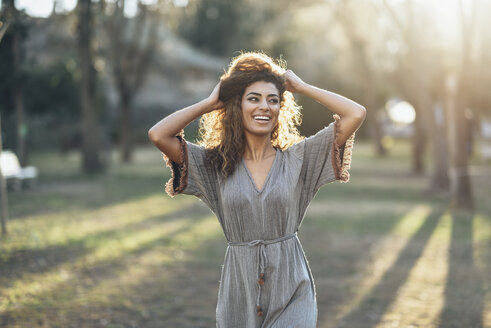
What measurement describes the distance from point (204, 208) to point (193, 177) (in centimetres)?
1111

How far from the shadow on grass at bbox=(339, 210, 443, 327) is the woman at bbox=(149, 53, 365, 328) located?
124 inches

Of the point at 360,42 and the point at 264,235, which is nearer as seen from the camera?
the point at 264,235

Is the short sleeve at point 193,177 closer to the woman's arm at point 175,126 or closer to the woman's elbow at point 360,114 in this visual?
the woman's arm at point 175,126

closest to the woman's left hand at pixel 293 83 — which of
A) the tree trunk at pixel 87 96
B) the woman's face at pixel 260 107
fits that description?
the woman's face at pixel 260 107

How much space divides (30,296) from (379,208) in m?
9.34

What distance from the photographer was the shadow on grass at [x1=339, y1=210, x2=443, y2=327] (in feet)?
20.3

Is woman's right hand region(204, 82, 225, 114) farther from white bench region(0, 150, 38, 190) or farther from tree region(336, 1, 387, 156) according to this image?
tree region(336, 1, 387, 156)

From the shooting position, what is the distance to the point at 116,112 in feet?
132

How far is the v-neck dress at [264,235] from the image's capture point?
3055 millimetres

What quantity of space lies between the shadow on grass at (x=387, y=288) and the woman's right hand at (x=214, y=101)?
3.49 m

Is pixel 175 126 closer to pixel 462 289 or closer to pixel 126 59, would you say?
pixel 462 289

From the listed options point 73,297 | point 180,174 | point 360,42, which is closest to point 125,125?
point 360,42

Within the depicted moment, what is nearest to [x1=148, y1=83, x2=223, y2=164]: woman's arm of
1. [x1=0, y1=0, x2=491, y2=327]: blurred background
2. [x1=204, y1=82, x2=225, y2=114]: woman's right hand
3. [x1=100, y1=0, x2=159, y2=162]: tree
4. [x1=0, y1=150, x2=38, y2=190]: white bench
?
[x1=204, y1=82, x2=225, y2=114]: woman's right hand

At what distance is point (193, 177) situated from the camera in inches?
128
